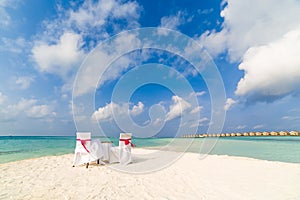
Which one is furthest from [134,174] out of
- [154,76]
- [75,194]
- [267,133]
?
[267,133]

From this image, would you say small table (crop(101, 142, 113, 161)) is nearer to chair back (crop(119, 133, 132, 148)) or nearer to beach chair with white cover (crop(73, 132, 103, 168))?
beach chair with white cover (crop(73, 132, 103, 168))

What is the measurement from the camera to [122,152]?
577 cm

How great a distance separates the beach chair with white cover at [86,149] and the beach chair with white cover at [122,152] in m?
0.57

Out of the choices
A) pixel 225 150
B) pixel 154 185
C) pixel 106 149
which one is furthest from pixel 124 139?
pixel 225 150

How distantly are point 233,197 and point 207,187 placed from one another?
0.60 meters

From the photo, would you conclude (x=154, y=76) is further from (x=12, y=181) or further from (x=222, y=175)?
(x=12, y=181)

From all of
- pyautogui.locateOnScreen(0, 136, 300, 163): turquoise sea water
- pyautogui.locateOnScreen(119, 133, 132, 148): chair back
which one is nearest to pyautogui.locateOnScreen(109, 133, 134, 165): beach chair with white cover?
pyautogui.locateOnScreen(119, 133, 132, 148): chair back

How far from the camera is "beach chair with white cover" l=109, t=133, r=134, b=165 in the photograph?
18.8 ft

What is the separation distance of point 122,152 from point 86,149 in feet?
3.94

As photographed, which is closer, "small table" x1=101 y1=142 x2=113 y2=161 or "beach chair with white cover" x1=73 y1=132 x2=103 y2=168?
"beach chair with white cover" x1=73 y1=132 x2=103 y2=168

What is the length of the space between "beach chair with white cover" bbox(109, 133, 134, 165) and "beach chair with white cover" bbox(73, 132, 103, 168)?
566 millimetres

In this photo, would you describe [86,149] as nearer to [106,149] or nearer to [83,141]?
[83,141]

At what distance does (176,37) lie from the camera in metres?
10.4

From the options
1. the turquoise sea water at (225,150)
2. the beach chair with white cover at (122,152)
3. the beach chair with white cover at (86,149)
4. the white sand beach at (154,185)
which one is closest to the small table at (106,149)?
the beach chair with white cover at (122,152)
